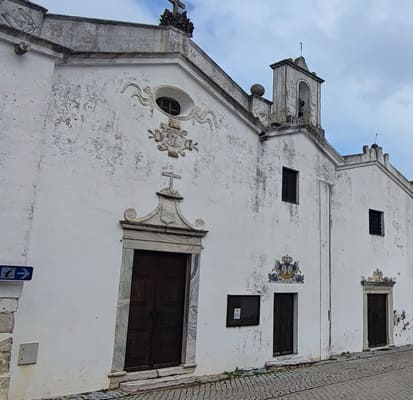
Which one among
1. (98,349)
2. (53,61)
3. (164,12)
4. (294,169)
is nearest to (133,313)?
(98,349)

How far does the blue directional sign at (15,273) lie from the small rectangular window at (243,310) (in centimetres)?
445

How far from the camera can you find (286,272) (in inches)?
420

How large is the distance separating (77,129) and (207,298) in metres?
4.37

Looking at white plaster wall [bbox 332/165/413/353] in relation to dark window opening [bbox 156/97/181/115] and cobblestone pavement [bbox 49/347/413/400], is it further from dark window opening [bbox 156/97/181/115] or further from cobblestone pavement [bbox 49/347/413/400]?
dark window opening [bbox 156/97/181/115]

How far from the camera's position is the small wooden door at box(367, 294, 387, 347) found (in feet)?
42.9

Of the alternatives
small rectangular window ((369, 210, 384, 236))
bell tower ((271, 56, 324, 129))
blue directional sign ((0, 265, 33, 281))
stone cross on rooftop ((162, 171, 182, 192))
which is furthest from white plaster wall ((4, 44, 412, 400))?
small rectangular window ((369, 210, 384, 236))

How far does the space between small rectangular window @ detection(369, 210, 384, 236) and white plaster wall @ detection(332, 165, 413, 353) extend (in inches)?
6.2

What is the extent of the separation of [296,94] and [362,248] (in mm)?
5177

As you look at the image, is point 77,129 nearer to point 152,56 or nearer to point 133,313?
point 152,56

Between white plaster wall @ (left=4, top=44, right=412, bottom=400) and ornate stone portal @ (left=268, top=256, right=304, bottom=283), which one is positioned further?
ornate stone portal @ (left=268, top=256, right=304, bottom=283)

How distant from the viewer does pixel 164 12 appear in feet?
32.8

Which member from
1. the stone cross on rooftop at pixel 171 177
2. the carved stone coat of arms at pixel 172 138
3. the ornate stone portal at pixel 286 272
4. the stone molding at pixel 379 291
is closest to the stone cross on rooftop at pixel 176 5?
the carved stone coat of arms at pixel 172 138

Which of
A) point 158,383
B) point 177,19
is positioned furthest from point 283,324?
point 177,19

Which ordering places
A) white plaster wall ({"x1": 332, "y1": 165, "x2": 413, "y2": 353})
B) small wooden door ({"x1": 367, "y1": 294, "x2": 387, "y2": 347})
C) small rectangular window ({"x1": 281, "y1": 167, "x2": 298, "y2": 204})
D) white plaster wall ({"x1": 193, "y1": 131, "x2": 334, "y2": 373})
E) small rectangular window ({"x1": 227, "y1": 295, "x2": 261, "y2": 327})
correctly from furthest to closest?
small wooden door ({"x1": 367, "y1": 294, "x2": 387, "y2": 347}), white plaster wall ({"x1": 332, "y1": 165, "x2": 413, "y2": 353}), small rectangular window ({"x1": 281, "y1": 167, "x2": 298, "y2": 204}), small rectangular window ({"x1": 227, "y1": 295, "x2": 261, "y2": 327}), white plaster wall ({"x1": 193, "y1": 131, "x2": 334, "y2": 373})
